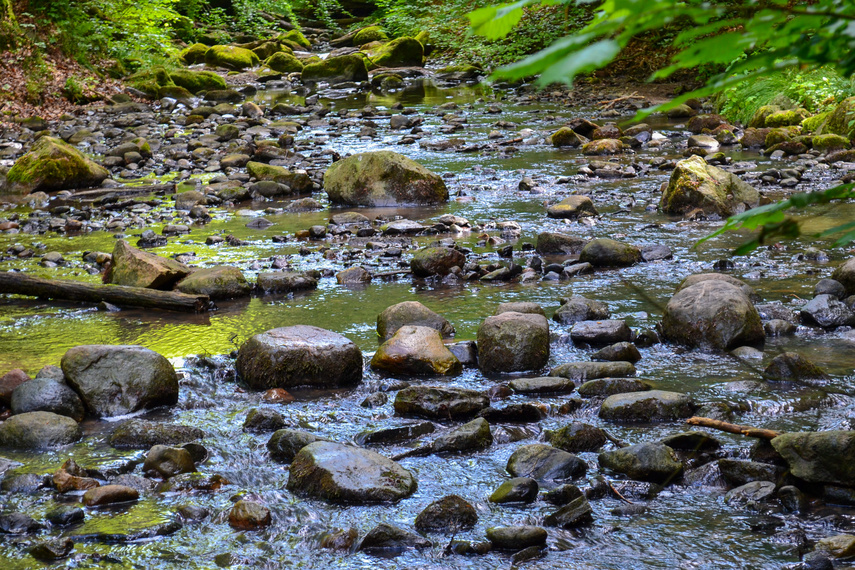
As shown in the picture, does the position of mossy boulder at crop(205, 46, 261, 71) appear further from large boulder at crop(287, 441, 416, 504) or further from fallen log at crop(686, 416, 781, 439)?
fallen log at crop(686, 416, 781, 439)

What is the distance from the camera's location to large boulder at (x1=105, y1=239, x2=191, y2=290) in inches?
247

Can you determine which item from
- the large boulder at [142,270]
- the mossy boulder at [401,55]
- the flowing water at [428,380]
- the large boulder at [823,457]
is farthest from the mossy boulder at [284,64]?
the large boulder at [823,457]

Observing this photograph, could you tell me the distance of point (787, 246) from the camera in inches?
279

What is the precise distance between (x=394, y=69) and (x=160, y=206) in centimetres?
1697

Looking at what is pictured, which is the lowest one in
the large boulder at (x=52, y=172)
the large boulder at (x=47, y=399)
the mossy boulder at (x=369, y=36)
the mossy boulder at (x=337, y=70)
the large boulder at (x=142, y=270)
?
the large boulder at (x=47, y=399)

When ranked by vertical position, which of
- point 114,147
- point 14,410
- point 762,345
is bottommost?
point 762,345

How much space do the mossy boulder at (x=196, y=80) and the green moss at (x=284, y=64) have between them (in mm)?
4021

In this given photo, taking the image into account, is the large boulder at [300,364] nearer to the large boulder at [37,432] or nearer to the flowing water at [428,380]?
the flowing water at [428,380]

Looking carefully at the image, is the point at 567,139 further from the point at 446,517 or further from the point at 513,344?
the point at 446,517

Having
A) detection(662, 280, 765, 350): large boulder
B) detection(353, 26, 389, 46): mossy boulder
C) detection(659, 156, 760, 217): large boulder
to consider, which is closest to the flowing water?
detection(662, 280, 765, 350): large boulder

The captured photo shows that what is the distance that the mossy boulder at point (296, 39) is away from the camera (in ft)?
101

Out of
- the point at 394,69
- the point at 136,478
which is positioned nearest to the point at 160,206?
the point at 136,478

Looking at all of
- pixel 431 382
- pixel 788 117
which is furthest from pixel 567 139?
pixel 431 382

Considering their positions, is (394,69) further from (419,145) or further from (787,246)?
(787,246)
